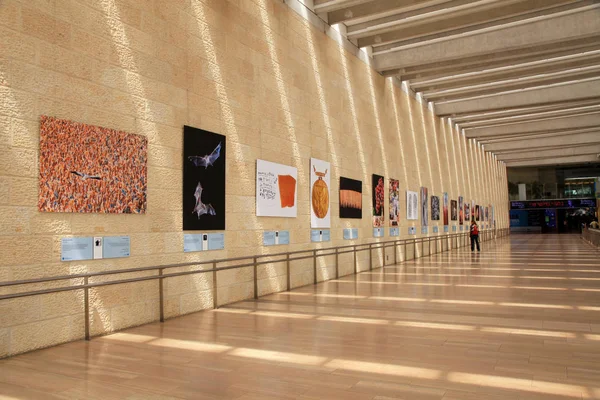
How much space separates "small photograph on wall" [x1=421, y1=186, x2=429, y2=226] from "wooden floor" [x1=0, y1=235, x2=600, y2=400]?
568 inches

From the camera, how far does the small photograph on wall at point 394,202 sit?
21392 millimetres

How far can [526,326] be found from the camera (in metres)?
8.11

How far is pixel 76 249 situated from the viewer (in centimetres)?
770

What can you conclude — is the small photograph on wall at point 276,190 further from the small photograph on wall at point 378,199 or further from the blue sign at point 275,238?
the small photograph on wall at point 378,199

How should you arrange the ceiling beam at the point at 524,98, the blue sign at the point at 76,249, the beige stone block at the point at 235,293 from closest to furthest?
the blue sign at the point at 76,249 → the beige stone block at the point at 235,293 → the ceiling beam at the point at 524,98

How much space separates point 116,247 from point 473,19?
1347cm

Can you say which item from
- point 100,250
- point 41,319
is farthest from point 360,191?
point 41,319

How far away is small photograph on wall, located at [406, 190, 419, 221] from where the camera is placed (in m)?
23.5

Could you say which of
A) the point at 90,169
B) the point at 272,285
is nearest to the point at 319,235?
the point at 272,285

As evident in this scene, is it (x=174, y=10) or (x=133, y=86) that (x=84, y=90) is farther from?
(x=174, y=10)

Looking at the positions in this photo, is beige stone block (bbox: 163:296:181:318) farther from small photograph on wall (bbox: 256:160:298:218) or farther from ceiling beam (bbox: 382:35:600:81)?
ceiling beam (bbox: 382:35:600:81)

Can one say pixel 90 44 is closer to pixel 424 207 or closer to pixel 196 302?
pixel 196 302

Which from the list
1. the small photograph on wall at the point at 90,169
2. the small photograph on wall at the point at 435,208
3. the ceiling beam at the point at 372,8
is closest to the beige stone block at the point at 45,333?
the small photograph on wall at the point at 90,169

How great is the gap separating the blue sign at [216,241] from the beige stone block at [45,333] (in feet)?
10.8
